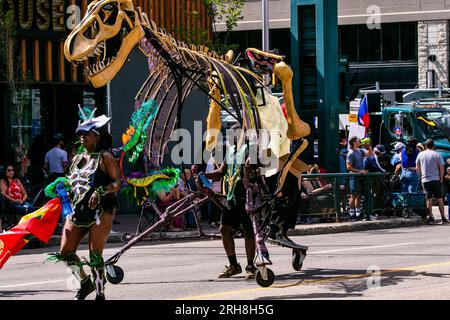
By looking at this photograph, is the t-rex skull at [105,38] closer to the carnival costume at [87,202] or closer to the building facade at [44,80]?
the carnival costume at [87,202]

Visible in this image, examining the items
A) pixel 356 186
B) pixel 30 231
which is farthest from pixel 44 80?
pixel 30 231

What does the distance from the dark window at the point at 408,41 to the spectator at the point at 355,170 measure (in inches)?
1052

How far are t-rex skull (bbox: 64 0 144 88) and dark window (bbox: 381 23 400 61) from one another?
41.8 m

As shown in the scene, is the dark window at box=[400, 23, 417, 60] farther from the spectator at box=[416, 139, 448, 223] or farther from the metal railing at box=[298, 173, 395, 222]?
the metal railing at box=[298, 173, 395, 222]

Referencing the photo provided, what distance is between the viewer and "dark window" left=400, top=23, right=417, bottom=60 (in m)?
54.2

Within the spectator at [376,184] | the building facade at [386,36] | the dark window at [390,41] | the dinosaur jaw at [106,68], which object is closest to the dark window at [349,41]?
the building facade at [386,36]

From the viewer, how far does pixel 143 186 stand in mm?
14758

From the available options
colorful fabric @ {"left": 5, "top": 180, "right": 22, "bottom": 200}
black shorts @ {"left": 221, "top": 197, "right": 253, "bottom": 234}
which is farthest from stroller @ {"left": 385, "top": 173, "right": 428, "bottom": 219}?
black shorts @ {"left": 221, "top": 197, "right": 253, "bottom": 234}

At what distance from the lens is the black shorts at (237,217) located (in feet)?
48.0

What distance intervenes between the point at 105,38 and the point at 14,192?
27.7ft

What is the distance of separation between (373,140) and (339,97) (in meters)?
11.5
